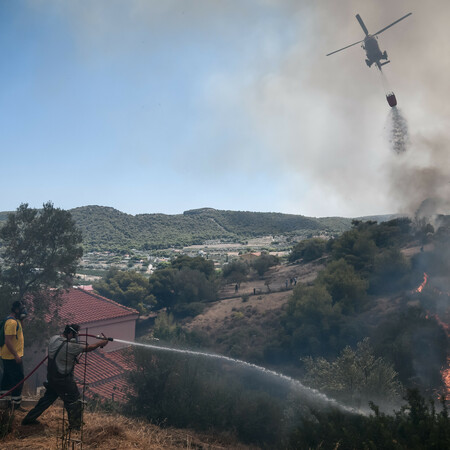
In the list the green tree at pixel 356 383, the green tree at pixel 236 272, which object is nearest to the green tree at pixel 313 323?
the green tree at pixel 356 383

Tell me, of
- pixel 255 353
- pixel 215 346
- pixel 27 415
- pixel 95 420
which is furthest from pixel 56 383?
pixel 215 346

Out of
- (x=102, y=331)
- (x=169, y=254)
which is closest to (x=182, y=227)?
(x=169, y=254)

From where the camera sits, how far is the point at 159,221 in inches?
5694

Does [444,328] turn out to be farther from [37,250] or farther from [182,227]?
[182,227]

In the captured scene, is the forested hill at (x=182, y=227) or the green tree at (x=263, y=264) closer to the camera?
the green tree at (x=263, y=264)

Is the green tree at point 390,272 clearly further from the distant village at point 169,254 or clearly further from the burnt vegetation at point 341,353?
the distant village at point 169,254

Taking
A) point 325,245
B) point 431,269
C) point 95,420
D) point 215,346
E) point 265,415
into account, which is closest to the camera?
point 95,420

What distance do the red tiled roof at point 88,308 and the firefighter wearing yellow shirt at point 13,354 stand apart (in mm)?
21243

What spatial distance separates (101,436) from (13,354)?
8.49 ft

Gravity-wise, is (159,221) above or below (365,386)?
above

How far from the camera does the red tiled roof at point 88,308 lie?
3044cm

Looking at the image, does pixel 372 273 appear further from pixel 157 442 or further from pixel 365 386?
pixel 157 442

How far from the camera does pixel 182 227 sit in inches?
5600

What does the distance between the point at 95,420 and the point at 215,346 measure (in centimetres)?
2981
